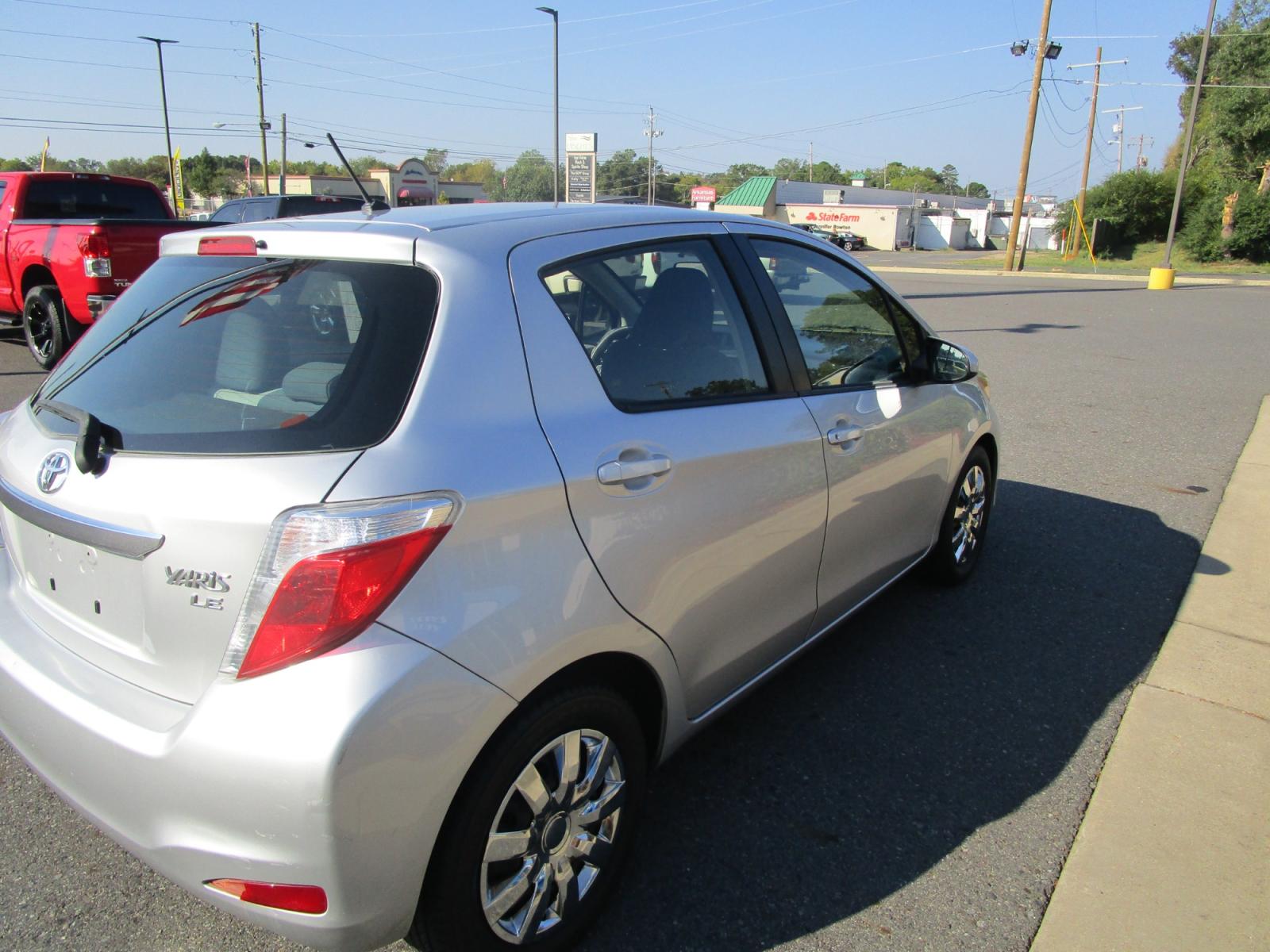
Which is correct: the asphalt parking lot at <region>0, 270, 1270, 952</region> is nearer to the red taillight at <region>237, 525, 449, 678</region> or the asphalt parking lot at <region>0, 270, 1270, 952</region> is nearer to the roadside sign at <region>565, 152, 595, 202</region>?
the red taillight at <region>237, 525, 449, 678</region>

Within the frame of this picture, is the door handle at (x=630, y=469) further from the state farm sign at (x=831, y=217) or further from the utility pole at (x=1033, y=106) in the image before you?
the state farm sign at (x=831, y=217)

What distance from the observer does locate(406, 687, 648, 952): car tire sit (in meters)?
1.85

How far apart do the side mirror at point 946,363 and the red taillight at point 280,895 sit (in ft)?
9.38

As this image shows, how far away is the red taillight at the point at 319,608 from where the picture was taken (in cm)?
168

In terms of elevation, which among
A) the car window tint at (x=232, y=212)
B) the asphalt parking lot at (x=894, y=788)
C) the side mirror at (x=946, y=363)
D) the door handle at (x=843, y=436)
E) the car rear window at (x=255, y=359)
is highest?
the car window tint at (x=232, y=212)

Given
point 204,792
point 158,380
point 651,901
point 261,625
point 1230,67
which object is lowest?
point 651,901

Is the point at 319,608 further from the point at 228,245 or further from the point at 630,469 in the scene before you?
the point at 228,245

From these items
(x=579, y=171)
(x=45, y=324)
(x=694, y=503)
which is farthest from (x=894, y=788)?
(x=579, y=171)

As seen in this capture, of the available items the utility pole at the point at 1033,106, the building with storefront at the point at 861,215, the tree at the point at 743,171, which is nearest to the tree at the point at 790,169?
the tree at the point at 743,171

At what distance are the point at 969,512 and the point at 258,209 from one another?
1477 centimetres

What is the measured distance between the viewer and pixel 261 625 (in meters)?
1.69

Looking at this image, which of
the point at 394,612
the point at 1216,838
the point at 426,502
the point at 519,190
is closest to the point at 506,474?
the point at 426,502

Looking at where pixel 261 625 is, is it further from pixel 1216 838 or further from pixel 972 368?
pixel 972 368

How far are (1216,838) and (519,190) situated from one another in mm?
92212
